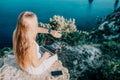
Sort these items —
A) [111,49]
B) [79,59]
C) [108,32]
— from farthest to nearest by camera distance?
[108,32] < [111,49] < [79,59]

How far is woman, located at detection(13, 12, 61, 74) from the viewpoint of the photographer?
16.4ft

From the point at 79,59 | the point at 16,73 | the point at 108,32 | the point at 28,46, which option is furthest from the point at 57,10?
the point at 28,46

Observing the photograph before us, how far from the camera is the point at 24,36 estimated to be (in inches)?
201

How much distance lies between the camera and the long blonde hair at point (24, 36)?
16.3 feet

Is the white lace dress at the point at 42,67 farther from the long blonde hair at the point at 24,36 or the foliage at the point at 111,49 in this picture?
the foliage at the point at 111,49

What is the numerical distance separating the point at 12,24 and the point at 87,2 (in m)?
10.6

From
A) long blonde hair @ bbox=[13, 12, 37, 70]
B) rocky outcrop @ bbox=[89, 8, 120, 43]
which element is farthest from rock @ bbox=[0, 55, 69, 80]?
rocky outcrop @ bbox=[89, 8, 120, 43]

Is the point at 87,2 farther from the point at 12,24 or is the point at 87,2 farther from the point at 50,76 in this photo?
the point at 50,76

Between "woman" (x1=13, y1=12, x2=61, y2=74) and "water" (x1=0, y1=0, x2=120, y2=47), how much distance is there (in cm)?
2002

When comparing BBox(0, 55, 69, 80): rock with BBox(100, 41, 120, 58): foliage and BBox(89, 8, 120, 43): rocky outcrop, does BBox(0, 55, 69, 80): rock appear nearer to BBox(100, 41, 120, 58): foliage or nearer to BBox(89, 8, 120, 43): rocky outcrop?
BBox(100, 41, 120, 58): foliage

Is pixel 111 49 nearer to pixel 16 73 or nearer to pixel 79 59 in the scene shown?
pixel 79 59

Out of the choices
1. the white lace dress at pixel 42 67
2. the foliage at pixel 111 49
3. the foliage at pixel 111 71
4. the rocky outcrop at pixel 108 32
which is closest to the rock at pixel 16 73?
the white lace dress at pixel 42 67

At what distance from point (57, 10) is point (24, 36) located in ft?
83.4

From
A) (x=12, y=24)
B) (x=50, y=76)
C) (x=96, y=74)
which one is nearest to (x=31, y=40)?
(x=50, y=76)
